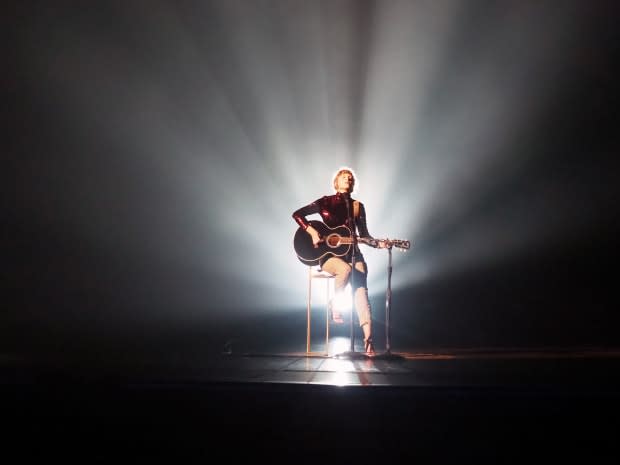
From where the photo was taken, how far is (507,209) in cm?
424

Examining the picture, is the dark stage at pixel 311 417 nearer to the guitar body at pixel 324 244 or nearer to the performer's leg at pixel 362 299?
the performer's leg at pixel 362 299

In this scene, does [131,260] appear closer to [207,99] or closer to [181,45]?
[207,99]

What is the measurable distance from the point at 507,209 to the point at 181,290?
10.6 feet

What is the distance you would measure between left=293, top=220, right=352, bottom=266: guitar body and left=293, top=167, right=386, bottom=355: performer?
1.2 inches

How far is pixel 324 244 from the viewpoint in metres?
3.26

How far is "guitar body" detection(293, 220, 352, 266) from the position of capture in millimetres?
3232

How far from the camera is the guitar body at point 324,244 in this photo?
3.23 metres

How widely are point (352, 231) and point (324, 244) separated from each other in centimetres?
22

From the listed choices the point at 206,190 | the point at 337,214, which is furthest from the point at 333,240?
the point at 206,190

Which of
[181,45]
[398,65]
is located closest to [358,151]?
[398,65]

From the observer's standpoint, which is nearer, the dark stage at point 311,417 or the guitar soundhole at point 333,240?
the dark stage at point 311,417

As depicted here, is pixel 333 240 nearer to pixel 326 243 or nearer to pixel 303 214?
pixel 326 243

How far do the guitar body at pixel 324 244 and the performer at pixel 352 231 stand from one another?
0.10ft

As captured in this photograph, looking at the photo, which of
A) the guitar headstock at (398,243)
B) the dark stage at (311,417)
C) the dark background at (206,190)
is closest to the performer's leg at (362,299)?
the guitar headstock at (398,243)
